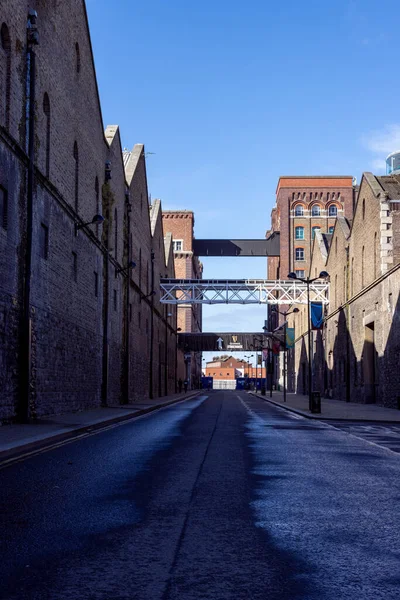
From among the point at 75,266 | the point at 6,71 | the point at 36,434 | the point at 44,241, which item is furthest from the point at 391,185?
the point at 36,434

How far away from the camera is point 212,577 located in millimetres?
4539

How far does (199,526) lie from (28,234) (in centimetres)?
1454

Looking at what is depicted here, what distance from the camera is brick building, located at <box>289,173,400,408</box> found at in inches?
1284

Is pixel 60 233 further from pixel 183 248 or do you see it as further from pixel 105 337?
pixel 183 248

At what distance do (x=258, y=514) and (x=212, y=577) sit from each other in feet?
7.29

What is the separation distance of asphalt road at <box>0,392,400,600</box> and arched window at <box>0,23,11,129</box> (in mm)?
9982

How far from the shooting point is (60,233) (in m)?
23.4

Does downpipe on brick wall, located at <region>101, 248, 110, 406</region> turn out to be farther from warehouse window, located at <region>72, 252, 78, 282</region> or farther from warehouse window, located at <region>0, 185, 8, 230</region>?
warehouse window, located at <region>0, 185, 8, 230</region>

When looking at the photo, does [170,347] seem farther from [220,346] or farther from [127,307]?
[127,307]

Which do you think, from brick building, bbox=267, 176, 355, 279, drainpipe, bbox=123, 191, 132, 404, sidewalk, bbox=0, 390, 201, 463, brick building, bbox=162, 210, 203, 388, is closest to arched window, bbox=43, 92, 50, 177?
sidewalk, bbox=0, 390, 201, 463

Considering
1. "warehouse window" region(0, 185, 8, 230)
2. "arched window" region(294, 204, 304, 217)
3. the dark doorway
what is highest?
"arched window" region(294, 204, 304, 217)

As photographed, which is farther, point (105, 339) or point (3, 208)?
point (105, 339)

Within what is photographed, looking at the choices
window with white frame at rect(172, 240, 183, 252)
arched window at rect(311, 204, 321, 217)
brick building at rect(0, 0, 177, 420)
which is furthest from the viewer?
window with white frame at rect(172, 240, 183, 252)

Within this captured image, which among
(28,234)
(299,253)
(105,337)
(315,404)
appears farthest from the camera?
(299,253)
